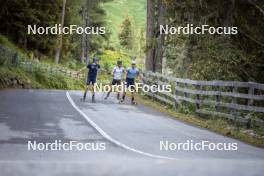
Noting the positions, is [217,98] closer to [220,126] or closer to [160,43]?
[220,126]

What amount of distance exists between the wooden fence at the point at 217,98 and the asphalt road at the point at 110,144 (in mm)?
1371

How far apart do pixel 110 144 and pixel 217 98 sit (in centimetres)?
635

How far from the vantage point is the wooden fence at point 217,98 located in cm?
1528

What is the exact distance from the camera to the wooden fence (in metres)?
15.3

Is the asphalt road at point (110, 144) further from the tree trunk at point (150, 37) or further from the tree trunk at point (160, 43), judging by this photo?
the tree trunk at point (150, 37)

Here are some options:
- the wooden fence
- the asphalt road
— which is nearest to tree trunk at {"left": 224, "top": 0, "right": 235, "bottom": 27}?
the wooden fence

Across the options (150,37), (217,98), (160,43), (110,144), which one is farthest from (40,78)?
(110,144)

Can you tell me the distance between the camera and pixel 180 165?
9742 mm

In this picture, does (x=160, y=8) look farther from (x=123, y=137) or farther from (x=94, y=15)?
(x=94, y=15)

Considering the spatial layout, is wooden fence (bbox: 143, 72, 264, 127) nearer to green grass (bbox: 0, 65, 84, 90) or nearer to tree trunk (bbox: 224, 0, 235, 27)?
tree trunk (bbox: 224, 0, 235, 27)

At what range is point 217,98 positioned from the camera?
17.4 meters

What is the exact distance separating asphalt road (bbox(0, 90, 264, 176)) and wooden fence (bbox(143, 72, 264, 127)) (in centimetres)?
137

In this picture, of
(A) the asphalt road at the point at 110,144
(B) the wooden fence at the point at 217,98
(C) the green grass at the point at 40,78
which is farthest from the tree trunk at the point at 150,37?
(A) the asphalt road at the point at 110,144

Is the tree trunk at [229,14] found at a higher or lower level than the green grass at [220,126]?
higher
